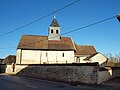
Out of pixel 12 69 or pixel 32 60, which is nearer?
pixel 12 69

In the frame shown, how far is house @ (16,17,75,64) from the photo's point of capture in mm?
50062

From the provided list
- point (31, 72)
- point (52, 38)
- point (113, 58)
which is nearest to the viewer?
point (31, 72)

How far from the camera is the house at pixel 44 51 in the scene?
50062mm

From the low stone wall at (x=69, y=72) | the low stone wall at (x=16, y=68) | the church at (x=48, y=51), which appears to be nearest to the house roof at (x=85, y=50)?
the church at (x=48, y=51)

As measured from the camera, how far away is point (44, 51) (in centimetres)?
5100

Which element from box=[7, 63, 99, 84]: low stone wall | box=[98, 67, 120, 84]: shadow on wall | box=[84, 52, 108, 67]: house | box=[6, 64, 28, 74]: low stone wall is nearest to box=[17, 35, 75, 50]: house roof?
box=[84, 52, 108, 67]: house

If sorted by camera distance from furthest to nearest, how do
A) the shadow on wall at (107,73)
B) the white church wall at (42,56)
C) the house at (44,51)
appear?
the house at (44,51) < the white church wall at (42,56) < the shadow on wall at (107,73)

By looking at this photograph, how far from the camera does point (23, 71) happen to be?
37281 millimetres

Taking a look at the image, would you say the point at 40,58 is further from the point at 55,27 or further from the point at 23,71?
the point at 23,71

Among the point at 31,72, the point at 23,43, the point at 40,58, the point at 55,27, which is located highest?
the point at 55,27

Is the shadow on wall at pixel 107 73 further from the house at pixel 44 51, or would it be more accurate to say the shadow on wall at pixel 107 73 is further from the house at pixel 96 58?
the house at pixel 44 51

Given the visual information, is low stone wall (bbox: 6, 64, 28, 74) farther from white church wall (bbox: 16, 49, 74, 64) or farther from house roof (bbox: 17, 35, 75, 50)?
house roof (bbox: 17, 35, 75, 50)

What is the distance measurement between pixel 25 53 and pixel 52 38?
8.86m

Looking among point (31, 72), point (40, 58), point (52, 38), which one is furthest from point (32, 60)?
point (31, 72)
